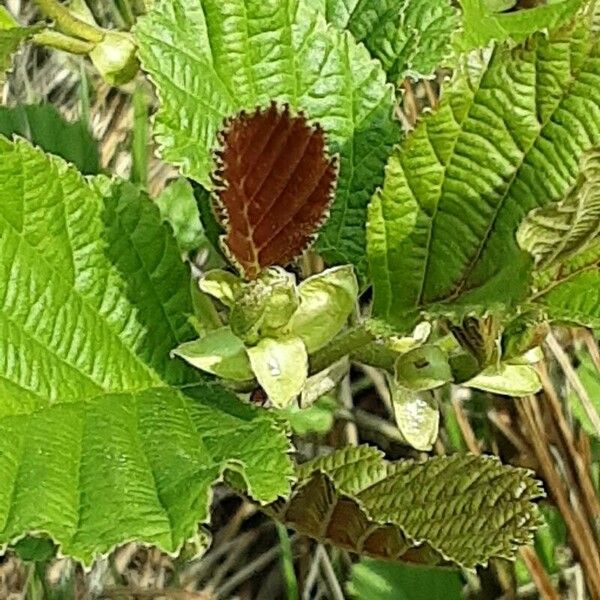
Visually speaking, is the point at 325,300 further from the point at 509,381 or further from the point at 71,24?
the point at 71,24

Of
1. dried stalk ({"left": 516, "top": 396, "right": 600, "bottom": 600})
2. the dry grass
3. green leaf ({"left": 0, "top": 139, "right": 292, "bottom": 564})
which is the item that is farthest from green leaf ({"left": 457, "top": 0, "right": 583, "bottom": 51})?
dried stalk ({"left": 516, "top": 396, "right": 600, "bottom": 600})

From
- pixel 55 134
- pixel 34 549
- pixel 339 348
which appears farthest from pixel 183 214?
pixel 339 348

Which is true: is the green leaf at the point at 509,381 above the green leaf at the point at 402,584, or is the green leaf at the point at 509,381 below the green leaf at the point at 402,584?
above

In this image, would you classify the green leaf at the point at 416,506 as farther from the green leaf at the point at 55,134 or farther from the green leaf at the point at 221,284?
the green leaf at the point at 55,134

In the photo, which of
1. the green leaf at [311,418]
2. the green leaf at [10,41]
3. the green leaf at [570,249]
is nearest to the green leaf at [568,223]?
the green leaf at [570,249]

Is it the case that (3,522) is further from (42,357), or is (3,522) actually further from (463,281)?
(463,281)

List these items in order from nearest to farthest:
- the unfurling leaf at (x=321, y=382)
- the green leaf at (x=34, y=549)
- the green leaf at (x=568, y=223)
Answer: the green leaf at (x=568, y=223)
the unfurling leaf at (x=321, y=382)
the green leaf at (x=34, y=549)

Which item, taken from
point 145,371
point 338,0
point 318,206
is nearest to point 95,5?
point 338,0
